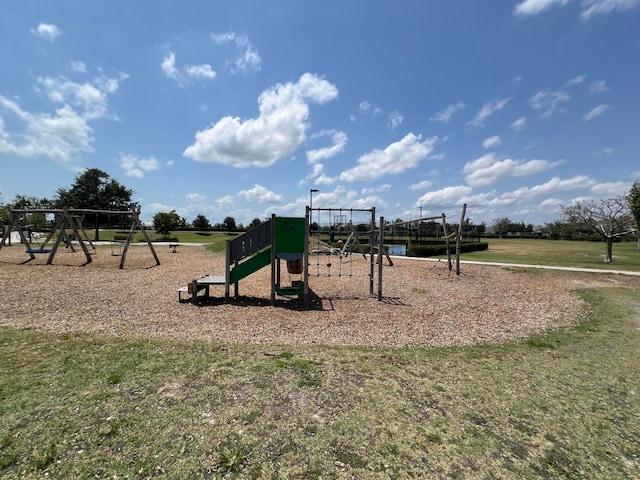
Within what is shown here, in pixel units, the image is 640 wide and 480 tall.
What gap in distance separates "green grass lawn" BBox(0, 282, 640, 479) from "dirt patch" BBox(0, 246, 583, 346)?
84 centimetres

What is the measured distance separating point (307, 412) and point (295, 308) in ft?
16.2

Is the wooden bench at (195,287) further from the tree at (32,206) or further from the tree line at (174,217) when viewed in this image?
the tree at (32,206)

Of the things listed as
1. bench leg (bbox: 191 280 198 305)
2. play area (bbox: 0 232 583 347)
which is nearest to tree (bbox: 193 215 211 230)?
play area (bbox: 0 232 583 347)

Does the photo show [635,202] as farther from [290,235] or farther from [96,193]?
[96,193]

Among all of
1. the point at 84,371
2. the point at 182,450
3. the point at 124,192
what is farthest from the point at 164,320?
the point at 124,192

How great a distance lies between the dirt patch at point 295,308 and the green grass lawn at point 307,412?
837 mm

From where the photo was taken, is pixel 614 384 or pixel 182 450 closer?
pixel 182 450

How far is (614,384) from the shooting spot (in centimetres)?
415

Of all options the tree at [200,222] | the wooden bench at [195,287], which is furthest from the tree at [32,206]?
the wooden bench at [195,287]

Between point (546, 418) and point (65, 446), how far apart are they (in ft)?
15.6

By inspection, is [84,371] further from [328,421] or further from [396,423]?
[396,423]

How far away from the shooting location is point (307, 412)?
10.6 ft

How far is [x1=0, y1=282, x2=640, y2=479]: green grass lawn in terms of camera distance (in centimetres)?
253

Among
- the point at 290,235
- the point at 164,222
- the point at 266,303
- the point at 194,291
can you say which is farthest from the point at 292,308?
the point at 164,222
